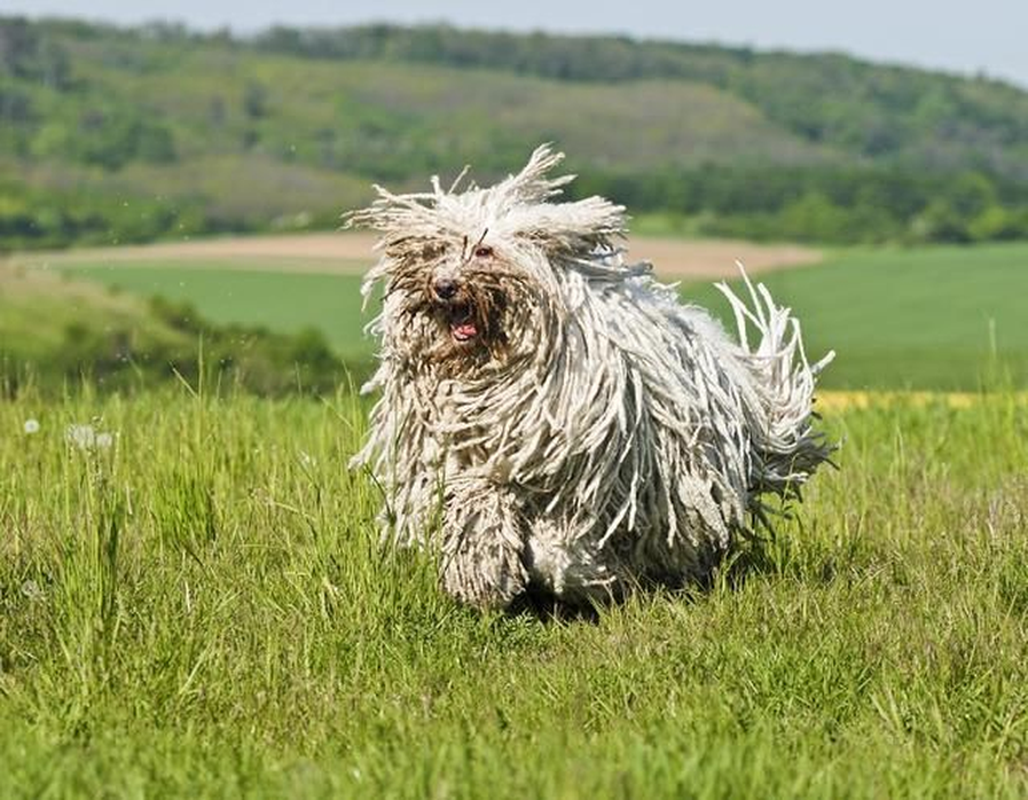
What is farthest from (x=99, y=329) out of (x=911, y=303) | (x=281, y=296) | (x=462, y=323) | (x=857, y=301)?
(x=462, y=323)

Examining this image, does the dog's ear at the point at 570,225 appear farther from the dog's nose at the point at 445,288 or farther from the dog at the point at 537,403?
the dog's nose at the point at 445,288

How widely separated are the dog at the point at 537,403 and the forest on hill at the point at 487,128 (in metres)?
53.0

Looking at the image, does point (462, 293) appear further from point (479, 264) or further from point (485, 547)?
point (485, 547)

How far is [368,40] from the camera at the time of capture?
133000 mm

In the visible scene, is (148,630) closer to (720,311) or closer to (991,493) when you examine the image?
(720,311)

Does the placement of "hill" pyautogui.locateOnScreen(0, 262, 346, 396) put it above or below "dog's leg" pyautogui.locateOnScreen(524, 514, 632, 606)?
below

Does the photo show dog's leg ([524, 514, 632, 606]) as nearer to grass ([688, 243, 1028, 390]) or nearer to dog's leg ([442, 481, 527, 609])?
dog's leg ([442, 481, 527, 609])

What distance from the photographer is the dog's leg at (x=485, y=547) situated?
663 cm

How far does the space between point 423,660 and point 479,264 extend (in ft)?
3.75

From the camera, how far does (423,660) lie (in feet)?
20.1

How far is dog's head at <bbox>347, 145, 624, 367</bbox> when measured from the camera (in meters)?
6.43

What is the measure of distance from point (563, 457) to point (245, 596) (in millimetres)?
1080

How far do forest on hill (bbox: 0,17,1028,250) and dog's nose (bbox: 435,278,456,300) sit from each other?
175ft

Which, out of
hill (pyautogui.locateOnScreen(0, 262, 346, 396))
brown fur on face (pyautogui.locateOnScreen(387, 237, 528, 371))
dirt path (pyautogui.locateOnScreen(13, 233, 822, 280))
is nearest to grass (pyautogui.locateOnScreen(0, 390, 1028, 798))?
brown fur on face (pyautogui.locateOnScreen(387, 237, 528, 371))
